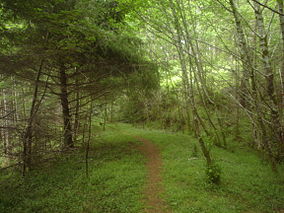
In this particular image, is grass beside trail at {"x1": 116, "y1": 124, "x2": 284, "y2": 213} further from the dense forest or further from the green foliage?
the green foliage

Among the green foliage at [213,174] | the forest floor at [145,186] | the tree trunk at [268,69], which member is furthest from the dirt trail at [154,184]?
the tree trunk at [268,69]

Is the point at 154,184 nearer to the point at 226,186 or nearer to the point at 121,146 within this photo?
the point at 226,186

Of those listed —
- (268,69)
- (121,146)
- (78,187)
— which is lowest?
(78,187)

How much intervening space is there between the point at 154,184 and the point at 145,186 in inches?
12.7

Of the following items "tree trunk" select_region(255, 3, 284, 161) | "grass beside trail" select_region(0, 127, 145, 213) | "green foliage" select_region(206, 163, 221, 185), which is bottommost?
"grass beside trail" select_region(0, 127, 145, 213)

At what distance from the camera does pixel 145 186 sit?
18.1 ft

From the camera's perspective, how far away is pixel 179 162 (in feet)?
24.2

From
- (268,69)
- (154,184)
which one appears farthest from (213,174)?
(268,69)

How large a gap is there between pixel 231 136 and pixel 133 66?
7.72 meters

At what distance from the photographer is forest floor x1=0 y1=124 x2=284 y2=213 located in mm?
4520

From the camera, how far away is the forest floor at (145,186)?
4520 millimetres

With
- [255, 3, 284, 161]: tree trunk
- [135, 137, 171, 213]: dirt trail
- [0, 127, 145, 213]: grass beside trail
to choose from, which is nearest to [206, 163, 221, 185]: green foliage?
[135, 137, 171, 213]: dirt trail

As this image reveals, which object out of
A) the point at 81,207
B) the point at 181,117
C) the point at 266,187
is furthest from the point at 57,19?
the point at 181,117

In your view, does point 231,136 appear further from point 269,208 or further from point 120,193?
point 120,193
